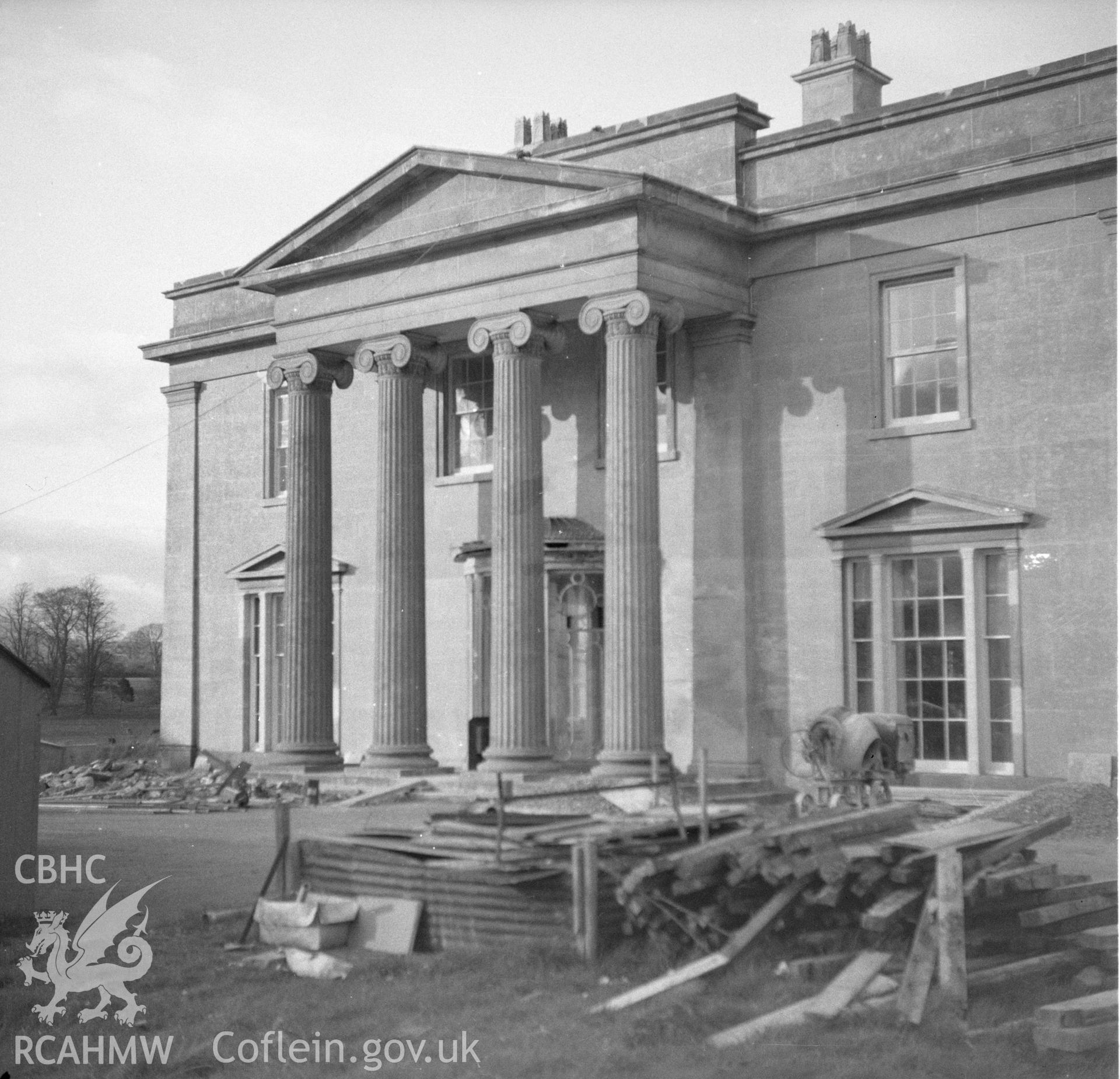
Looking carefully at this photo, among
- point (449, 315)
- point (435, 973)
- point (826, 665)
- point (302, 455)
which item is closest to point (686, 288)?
point (449, 315)

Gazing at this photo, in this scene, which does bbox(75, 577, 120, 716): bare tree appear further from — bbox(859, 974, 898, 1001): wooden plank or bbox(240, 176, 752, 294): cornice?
bbox(859, 974, 898, 1001): wooden plank

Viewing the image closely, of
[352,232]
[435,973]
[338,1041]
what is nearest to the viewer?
[338,1041]

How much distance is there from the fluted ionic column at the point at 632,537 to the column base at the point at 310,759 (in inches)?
220

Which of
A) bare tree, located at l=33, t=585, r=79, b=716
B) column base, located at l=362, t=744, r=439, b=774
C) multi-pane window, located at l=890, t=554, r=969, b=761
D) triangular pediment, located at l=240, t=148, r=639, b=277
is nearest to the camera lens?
bare tree, located at l=33, t=585, r=79, b=716

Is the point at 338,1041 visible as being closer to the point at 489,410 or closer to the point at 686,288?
the point at 686,288

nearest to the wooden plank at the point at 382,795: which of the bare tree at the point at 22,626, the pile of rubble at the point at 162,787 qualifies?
the pile of rubble at the point at 162,787

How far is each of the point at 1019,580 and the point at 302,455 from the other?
1211 centimetres

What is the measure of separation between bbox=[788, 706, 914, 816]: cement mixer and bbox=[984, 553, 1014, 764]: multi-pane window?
2.17 metres

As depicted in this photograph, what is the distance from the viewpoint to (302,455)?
2719cm

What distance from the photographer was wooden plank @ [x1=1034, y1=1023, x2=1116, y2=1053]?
964cm

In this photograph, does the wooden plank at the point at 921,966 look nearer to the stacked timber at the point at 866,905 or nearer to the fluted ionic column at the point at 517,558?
the stacked timber at the point at 866,905

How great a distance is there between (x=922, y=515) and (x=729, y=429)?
341cm

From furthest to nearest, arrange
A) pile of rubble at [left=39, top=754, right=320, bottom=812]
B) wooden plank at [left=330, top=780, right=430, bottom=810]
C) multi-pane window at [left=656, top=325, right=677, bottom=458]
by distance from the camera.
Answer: multi-pane window at [left=656, top=325, right=677, bottom=458] → pile of rubble at [left=39, top=754, right=320, bottom=812] → wooden plank at [left=330, top=780, right=430, bottom=810]

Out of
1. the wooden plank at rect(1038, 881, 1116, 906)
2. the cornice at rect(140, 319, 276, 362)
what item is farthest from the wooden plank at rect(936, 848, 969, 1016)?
the cornice at rect(140, 319, 276, 362)
